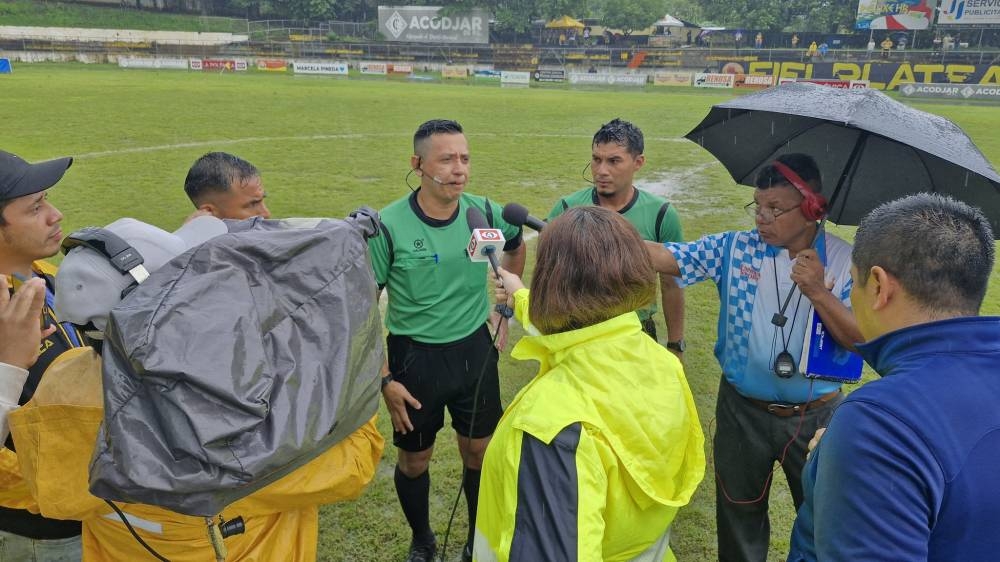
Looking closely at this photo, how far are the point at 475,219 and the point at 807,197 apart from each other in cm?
165

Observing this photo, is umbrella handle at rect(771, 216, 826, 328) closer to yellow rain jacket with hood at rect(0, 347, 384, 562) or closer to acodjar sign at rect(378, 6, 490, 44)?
yellow rain jacket with hood at rect(0, 347, 384, 562)

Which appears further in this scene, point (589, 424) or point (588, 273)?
point (588, 273)

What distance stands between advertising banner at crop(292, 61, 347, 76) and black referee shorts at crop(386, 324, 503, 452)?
142ft

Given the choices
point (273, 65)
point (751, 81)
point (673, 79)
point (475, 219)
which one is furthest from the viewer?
point (273, 65)

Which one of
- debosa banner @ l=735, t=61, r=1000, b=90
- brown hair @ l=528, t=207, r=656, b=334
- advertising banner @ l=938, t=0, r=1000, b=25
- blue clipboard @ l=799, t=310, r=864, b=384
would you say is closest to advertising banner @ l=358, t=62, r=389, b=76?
debosa banner @ l=735, t=61, r=1000, b=90

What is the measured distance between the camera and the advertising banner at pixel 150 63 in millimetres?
40969

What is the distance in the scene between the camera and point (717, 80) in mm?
39312

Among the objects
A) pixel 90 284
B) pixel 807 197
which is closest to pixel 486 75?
pixel 807 197

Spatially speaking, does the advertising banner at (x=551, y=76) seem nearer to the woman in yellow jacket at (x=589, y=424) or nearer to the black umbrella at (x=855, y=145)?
the black umbrella at (x=855, y=145)

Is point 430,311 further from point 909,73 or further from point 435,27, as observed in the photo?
point 435,27

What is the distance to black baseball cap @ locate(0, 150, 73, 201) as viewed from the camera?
268 cm

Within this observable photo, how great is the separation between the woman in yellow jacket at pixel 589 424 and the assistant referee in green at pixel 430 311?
162cm

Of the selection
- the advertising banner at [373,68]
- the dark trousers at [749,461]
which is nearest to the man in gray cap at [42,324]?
the dark trousers at [749,461]

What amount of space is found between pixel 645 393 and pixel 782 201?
1588 mm
